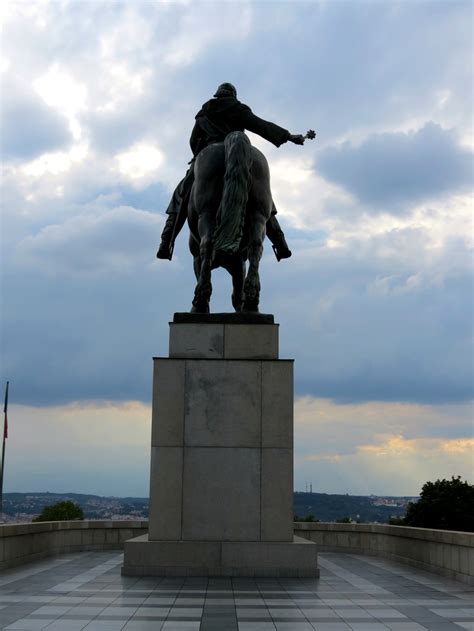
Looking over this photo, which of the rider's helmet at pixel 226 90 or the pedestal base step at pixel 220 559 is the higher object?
→ the rider's helmet at pixel 226 90

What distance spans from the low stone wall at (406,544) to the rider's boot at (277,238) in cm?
804

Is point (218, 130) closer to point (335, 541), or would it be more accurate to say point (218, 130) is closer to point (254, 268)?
point (254, 268)

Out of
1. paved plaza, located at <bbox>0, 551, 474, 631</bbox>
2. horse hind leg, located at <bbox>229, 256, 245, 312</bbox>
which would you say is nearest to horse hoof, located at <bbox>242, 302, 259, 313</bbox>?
horse hind leg, located at <bbox>229, 256, 245, 312</bbox>

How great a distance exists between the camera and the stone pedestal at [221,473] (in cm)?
1603

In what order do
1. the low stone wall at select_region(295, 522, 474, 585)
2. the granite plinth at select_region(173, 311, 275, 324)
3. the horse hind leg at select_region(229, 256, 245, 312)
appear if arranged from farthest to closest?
the horse hind leg at select_region(229, 256, 245, 312) → the granite plinth at select_region(173, 311, 275, 324) → the low stone wall at select_region(295, 522, 474, 585)

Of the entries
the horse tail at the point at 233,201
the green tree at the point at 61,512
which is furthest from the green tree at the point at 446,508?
the horse tail at the point at 233,201

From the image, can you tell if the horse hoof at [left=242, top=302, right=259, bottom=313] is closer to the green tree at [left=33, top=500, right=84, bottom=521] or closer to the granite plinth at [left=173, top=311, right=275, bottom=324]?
the granite plinth at [left=173, top=311, right=275, bottom=324]

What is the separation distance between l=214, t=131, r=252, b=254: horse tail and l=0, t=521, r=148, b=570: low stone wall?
836 centimetres

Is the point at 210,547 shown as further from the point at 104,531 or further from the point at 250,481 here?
the point at 104,531

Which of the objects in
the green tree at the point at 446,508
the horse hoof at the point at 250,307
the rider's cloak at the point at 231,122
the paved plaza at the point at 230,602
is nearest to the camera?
the paved plaza at the point at 230,602

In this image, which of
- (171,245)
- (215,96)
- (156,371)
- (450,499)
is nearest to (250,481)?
(156,371)

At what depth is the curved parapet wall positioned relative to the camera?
16969 mm

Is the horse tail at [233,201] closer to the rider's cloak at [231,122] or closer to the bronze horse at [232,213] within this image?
the bronze horse at [232,213]

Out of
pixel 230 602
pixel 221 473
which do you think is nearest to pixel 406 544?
pixel 221 473
